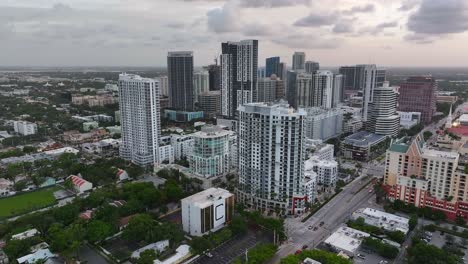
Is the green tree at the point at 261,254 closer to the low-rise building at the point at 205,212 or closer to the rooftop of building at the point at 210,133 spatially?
the low-rise building at the point at 205,212

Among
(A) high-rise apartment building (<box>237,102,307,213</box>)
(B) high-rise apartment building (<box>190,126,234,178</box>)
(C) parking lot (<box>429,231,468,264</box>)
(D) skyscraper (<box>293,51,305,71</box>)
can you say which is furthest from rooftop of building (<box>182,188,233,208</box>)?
(D) skyscraper (<box>293,51,305,71</box>)

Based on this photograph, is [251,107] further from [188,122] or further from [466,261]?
[188,122]

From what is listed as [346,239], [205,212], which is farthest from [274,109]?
[346,239]

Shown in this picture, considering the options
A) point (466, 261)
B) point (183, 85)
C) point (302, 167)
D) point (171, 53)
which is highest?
point (171, 53)

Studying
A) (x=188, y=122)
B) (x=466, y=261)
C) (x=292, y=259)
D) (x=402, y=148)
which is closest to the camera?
(x=292, y=259)

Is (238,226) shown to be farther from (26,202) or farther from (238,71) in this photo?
(238,71)

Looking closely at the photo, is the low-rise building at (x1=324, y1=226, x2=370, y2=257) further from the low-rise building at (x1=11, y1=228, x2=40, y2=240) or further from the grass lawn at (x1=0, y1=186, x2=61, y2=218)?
the grass lawn at (x1=0, y1=186, x2=61, y2=218)

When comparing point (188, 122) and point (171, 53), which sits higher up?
point (171, 53)

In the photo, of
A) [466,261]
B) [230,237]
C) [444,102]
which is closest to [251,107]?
[230,237]
